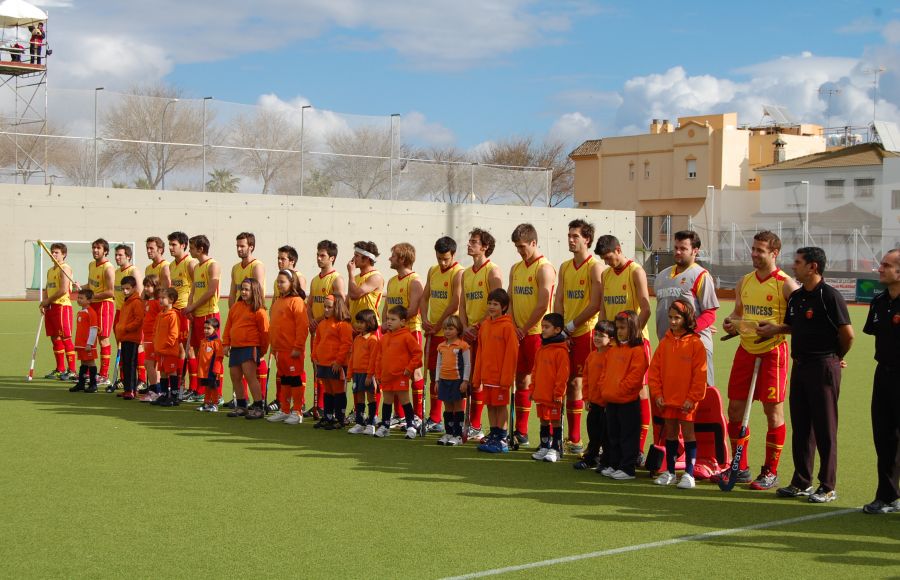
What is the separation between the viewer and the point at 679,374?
7.65 meters

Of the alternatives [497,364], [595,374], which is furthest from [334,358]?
[595,374]

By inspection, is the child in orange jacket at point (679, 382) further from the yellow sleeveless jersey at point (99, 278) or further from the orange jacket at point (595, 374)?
the yellow sleeveless jersey at point (99, 278)

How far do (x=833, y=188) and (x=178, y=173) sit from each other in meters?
28.9

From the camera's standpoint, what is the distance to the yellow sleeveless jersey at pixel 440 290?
32.8 feet

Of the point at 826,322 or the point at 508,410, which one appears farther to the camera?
the point at 508,410

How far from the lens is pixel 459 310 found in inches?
389

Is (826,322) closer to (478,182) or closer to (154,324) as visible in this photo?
(154,324)

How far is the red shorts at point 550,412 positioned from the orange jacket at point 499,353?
521mm

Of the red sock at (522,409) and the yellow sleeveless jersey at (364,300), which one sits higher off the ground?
the yellow sleeveless jersey at (364,300)

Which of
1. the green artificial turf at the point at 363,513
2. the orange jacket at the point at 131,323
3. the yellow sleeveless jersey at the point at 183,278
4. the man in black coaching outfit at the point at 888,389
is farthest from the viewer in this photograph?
the yellow sleeveless jersey at the point at 183,278

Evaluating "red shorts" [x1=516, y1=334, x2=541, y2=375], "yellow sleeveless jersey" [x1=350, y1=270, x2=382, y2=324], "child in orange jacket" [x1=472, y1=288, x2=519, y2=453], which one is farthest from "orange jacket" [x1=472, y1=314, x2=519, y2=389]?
"yellow sleeveless jersey" [x1=350, y1=270, x2=382, y2=324]

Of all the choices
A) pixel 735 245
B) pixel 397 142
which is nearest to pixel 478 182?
pixel 397 142

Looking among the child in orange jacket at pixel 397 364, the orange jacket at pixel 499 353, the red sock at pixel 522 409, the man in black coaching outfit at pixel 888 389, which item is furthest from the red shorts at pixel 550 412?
the man in black coaching outfit at pixel 888 389

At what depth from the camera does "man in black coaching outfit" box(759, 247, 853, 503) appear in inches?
279
